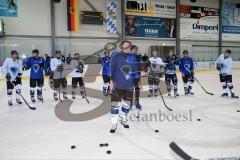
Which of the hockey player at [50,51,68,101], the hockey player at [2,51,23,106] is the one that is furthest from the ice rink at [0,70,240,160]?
the hockey player at [50,51,68,101]

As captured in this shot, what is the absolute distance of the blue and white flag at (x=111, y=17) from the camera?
17672mm

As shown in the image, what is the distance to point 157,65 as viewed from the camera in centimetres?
793

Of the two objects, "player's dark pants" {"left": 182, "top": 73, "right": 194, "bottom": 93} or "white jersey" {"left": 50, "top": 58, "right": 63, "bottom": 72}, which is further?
"player's dark pants" {"left": 182, "top": 73, "right": 194, "bottom": 93}

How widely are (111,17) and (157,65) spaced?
411 inches

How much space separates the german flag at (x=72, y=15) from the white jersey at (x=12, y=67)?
9496 millimetres

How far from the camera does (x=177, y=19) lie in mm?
20094

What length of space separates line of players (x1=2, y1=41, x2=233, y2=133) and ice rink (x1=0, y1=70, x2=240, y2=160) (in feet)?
1.47

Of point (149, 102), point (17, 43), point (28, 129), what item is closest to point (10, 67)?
point (28, 129)

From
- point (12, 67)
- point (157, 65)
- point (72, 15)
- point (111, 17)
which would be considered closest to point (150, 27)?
point (111, 17)

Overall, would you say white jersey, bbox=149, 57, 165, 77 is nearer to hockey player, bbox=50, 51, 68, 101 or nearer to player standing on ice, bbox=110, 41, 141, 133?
hockey player, bbox=50, 51, 68, 101

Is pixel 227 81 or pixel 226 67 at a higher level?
pixel 226 67

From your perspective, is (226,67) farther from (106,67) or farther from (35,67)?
(35,67)

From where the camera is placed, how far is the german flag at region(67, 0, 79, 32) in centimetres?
1630

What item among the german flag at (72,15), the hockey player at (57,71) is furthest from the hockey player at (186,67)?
the german flag at (72,15)
